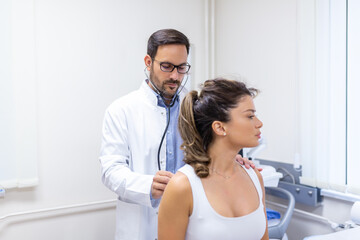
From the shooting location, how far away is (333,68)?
5.36 feet

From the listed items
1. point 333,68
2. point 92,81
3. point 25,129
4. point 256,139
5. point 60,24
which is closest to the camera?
point 256,139

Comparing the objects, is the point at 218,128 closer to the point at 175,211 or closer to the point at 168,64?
the point at 175,211

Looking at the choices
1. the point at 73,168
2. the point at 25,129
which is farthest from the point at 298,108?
the point at 25,129

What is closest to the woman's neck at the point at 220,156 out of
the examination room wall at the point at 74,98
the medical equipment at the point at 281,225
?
the medical equipment at the point at 281,225

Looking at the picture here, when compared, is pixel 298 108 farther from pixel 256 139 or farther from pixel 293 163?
pixel 256 139

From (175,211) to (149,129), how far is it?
501mm

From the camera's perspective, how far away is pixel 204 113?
1009 mm

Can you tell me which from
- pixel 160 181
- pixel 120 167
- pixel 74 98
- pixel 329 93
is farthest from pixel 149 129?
pixel 329 93

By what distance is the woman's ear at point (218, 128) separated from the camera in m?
0.99

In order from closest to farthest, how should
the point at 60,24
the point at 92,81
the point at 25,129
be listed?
the point at 25,129, the point at 60,24, the point at 92,81

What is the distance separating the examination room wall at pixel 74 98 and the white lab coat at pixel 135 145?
2.20ft

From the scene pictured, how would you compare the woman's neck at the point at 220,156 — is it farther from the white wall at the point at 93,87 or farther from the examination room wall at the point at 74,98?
the examination room wall at the point at 74,98

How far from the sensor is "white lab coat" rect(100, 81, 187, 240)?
1.30 meters

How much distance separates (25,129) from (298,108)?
1592mm
